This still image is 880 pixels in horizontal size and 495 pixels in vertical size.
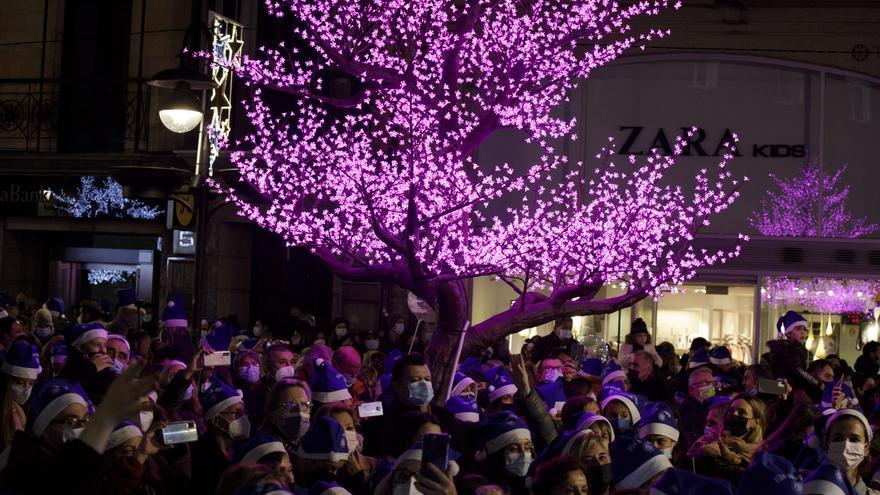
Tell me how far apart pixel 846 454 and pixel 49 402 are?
4104 millimetres

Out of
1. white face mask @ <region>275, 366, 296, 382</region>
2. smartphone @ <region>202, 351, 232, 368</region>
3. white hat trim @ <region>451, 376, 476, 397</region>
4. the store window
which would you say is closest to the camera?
smartphone @ <region>202, 351, 232, 368</region>

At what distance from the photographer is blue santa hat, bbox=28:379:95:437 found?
6148 mm

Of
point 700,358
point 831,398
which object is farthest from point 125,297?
point 831,398

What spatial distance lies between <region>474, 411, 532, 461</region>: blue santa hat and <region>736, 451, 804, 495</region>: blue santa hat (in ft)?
7.41

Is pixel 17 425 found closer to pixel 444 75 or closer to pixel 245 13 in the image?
pixel 444 75

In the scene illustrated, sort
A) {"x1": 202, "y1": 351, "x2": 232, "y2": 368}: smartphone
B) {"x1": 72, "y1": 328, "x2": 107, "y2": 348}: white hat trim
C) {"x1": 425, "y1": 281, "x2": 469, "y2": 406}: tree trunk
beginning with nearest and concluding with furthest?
1. {"x1": 202, "y1": 351, "x2": 232, "y2": 368}: smartphone
2. {"x1": 72, "y1": 328, "x2": 107, "y2": 348}: white hat trim
3. {"x1": 425, "y1": 281, "x2": 469, "y2": 406}: tree trunk

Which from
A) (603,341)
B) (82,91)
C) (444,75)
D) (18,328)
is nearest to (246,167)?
(444,75)

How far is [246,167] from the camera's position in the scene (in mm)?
15633

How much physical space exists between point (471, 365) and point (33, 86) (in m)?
15.3

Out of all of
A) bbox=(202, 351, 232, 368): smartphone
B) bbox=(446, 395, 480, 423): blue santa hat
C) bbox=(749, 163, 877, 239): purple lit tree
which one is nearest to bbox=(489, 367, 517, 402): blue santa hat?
bbox=(446, 395, 480, 423): blue santa hat

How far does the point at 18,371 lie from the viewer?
8188mm

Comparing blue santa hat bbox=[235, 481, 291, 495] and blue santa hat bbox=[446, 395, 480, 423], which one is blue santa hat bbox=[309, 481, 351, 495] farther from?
blue santa hat bbox=[446, 395, 480, 423]

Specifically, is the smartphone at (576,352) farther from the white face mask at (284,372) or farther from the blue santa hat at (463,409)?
the blue santa hat at (463,409)

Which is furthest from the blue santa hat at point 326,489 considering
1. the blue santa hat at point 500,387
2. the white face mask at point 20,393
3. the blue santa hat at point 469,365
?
the blue santa hat at point 469,365
